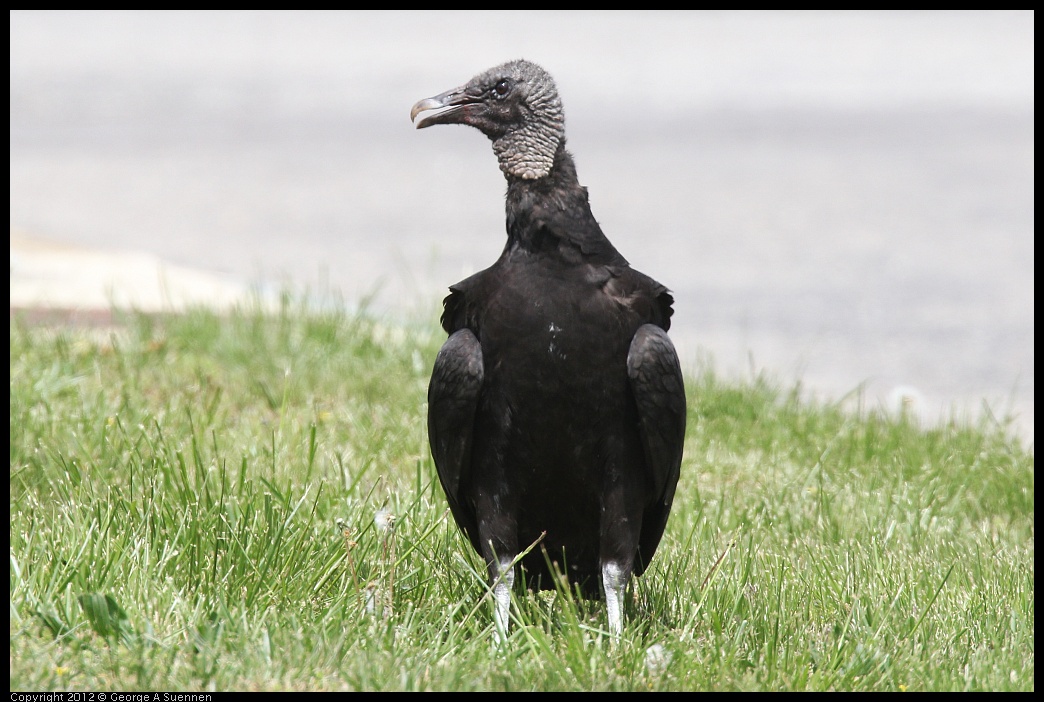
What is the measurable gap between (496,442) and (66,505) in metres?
1.27

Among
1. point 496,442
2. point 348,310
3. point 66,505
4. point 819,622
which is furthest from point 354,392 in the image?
point 819,622

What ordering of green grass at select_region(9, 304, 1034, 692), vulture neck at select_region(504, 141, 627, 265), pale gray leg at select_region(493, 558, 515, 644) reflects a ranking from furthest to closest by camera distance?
vulture neck at select_region(504, 141, 627, 265)
pale gray leg at select_region(493, 558, 515, 644)
green grass at select_region(9, 304, 1034, 692)

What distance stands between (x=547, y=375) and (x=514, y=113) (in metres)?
0.70

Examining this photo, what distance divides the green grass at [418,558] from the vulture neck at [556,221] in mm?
772

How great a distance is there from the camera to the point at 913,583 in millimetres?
3410

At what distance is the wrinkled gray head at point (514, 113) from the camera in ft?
10.7

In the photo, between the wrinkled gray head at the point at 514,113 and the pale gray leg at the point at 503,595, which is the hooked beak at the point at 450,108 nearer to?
the wrinkled gray head at the point at 514,113

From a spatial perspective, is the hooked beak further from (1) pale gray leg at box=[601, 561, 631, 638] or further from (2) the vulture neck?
(1) pale gray leg at box=[601, 561, 631, 638]

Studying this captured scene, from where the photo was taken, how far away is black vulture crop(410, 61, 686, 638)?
3098 mm

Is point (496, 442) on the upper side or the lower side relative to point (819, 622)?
upper

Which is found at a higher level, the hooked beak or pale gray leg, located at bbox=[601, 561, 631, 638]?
the hooked beak

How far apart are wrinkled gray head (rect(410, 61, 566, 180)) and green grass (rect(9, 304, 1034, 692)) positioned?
35.4 inches

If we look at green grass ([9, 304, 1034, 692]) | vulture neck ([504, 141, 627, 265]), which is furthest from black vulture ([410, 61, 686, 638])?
green grass ([9, 304, 1034, 692])

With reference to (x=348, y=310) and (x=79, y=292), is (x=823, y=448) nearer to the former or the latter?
(x=348, y=310)
